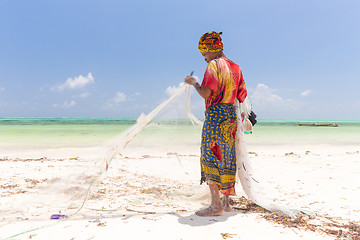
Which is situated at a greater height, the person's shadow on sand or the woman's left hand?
the woman's left hand

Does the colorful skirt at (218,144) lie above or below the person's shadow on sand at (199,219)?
above

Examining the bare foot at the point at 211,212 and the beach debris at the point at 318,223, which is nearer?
the beach debris at the point at 318,223

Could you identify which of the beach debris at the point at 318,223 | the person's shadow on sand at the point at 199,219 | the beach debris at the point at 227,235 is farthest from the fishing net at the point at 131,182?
the beach debris at the point at 227,235

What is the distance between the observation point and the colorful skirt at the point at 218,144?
2.73m

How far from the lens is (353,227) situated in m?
2.49

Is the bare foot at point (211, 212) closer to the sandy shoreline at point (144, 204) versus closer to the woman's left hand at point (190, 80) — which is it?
the sandy shoreline at point (144, 204)

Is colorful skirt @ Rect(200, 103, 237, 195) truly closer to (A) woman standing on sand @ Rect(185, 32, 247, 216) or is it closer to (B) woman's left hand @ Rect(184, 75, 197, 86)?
(A) woman standing on sand @ Rect(185, 32, 247, 216)

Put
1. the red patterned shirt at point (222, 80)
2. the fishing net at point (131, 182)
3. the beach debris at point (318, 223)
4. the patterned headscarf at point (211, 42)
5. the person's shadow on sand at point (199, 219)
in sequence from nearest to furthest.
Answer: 1. the beach debris at point (318, 223)
2. the person's shadow on sand at point (199, 219)
3. the red patterned shirt at point (222, 80)
4. the patterned headscarf at point (211, 42)
5. the fishing net at point (131, 182)

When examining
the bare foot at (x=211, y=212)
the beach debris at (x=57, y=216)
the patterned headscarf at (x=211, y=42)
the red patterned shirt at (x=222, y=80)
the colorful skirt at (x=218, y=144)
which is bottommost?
the beach debris at (x=57, y=216)

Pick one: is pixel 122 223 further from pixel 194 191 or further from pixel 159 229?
pixel 194 191

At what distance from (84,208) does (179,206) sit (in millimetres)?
1062

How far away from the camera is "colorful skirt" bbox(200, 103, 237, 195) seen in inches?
107

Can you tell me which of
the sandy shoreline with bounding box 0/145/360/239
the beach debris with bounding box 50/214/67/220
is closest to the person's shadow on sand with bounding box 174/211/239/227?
the sandy shoreline with bounding box 0/145/360/239

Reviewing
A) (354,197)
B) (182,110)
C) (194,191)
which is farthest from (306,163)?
(182,110)
